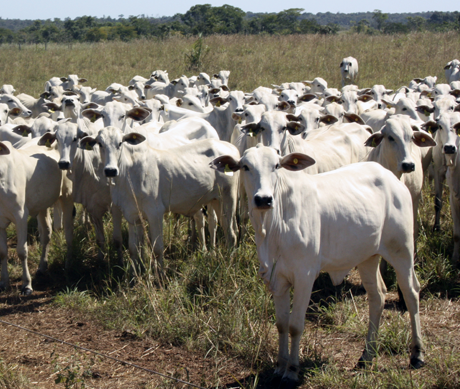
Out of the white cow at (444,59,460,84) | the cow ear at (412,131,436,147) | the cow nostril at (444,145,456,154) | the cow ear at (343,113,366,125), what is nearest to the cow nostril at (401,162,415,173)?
the cow ear at (412,131,436,147)

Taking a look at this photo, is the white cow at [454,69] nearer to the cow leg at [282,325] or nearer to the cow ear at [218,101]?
the cow ear at [218,101]

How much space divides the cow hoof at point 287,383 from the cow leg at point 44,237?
14.0 ft

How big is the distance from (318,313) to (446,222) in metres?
3.24

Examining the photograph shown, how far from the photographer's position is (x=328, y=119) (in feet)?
29.9

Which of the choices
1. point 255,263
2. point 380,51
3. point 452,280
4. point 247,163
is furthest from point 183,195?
point 380,51

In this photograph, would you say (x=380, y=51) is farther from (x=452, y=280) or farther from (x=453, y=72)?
(x=452, y=280)

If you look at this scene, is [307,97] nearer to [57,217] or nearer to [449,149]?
[449,149]

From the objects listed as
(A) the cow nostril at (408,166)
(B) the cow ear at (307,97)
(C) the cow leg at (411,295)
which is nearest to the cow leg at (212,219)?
(A) the cow nostril at (408,166)

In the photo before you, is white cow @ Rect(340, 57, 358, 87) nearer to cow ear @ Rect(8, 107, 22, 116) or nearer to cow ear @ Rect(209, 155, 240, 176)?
cow ear @ Rect(8, 107, 22, 116)

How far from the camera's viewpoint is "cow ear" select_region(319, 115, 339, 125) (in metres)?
8.99

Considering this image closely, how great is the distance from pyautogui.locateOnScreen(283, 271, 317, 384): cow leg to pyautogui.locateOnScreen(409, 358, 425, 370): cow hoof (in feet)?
3.24

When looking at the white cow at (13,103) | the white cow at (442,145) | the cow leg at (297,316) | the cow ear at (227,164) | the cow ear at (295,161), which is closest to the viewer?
the cow leg at (297,316)

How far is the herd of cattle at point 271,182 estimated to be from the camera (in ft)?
13.8

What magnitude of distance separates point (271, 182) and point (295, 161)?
0.32 metres
